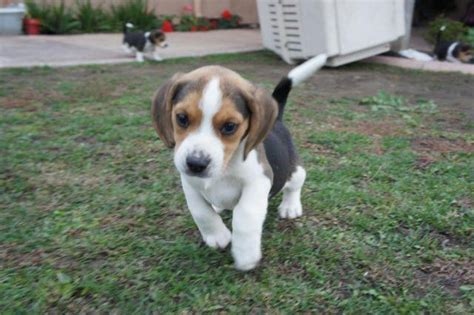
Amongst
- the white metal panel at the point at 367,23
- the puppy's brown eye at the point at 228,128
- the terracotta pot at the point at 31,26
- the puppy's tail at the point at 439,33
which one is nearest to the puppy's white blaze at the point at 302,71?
the puppy's brown eye at the point at 228,128

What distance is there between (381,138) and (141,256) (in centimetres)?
301

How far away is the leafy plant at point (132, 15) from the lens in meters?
14.4

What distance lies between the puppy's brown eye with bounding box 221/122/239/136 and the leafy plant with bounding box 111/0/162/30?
12.5 metres

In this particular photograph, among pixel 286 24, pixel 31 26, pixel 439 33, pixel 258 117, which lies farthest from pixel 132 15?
pixel 258 117

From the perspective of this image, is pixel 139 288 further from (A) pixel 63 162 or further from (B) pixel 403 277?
(A) pixel 63 162

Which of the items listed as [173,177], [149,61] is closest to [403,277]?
[173,177]

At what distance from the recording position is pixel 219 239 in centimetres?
295

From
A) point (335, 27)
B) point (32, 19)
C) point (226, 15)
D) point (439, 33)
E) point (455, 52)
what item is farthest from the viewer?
point (226, 15)

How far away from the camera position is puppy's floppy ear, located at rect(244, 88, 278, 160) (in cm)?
254

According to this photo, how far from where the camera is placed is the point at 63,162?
171 inches

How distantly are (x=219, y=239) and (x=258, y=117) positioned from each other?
0.78 m

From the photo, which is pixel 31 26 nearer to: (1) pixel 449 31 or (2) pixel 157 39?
(2) pixel 157 39

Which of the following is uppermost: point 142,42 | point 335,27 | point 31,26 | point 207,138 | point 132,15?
point 132,15

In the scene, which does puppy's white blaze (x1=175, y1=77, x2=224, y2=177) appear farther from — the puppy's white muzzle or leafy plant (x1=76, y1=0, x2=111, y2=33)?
leafy plant (x1=76, y1=0, x2=111, y2=33)
